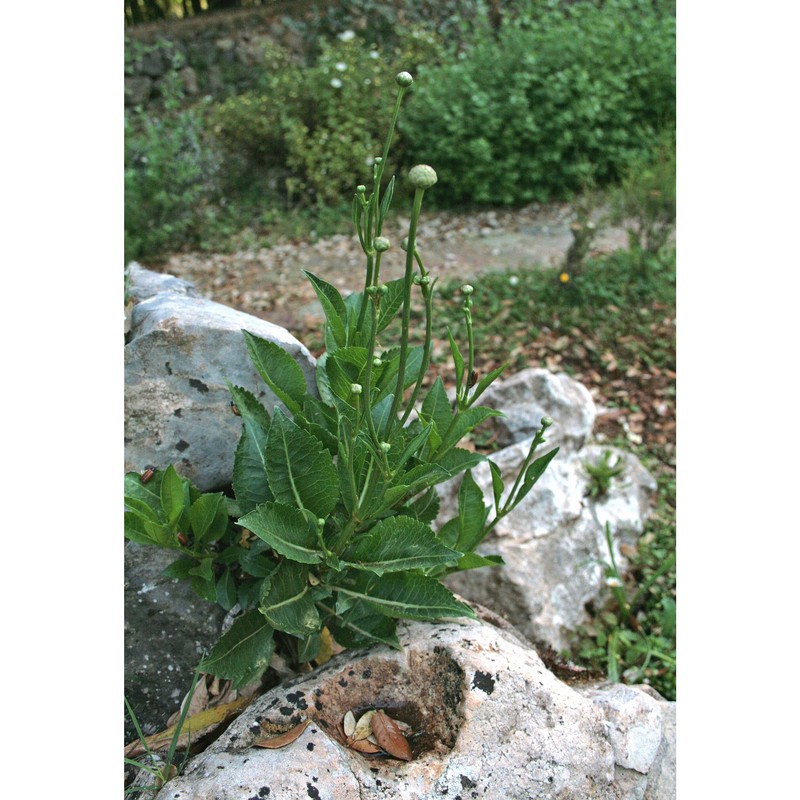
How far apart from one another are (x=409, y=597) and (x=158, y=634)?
0.55 metres

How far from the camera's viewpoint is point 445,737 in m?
1.42

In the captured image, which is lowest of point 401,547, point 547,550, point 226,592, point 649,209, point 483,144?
point 547,550

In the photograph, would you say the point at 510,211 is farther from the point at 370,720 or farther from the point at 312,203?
the point at 370,720

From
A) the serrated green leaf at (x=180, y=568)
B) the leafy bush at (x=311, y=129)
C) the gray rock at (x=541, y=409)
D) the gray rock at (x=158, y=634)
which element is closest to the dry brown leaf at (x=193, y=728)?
the gray rock at (x=158, y=634)

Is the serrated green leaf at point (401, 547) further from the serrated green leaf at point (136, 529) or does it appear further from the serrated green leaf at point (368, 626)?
the serrated green leaf at point (136, 529)

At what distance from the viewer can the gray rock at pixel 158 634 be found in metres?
1.62

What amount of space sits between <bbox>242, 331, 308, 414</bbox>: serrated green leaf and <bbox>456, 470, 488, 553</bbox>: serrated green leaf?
37 centimetres

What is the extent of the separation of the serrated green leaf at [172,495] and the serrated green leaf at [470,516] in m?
0.54

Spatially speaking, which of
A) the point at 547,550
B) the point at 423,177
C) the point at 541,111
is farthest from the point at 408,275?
the point at 541,111

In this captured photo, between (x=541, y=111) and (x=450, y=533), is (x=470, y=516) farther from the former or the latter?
(x=541, y=111)

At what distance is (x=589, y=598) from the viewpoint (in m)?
2.68

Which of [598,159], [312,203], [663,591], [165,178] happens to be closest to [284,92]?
[312,203]

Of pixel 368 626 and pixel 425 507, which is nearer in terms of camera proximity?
pixel 368 626

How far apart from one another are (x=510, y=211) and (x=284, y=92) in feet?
6.39
